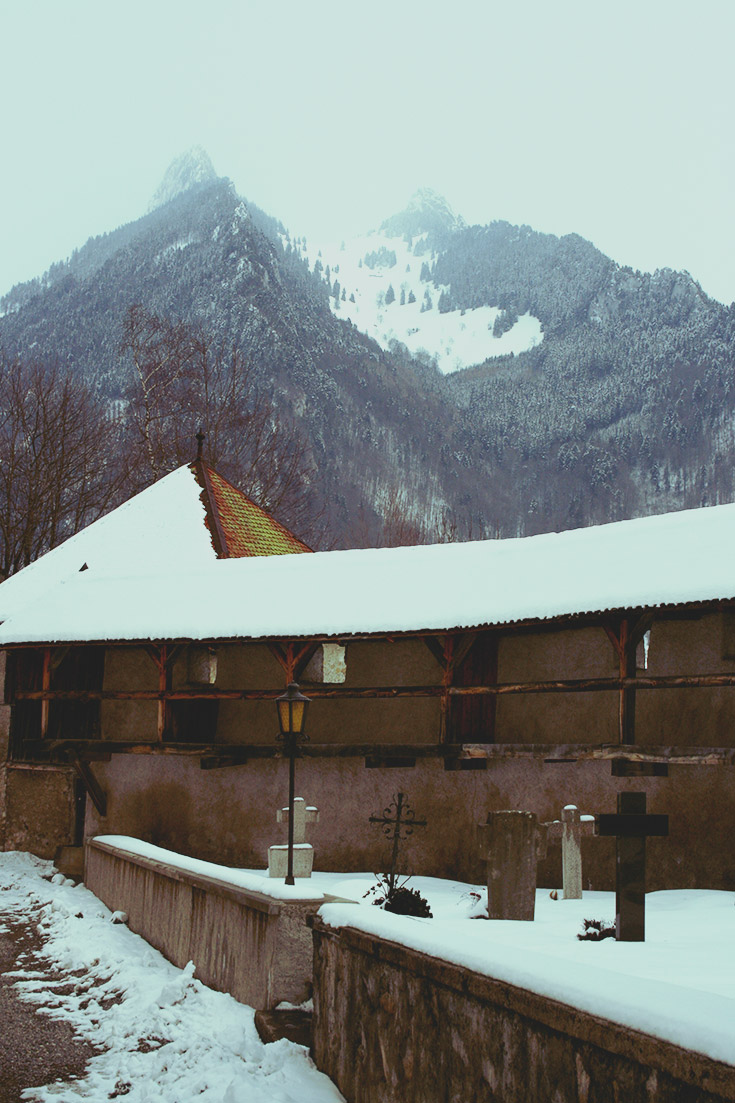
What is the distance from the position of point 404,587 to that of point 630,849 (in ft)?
26.1

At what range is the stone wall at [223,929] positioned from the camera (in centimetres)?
676

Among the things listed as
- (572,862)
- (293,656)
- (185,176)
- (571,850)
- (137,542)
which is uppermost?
(185,176)

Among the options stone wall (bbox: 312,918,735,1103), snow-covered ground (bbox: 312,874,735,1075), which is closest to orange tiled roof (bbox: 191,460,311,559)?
snow-covered ground (bbox: 312,874,735,1075)

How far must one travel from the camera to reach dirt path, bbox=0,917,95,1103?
6340 mm

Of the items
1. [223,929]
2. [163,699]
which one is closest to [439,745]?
[163,699]

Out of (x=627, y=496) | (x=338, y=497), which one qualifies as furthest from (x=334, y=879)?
(x=627, y=496)

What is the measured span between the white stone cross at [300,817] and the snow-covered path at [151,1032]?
2240mm

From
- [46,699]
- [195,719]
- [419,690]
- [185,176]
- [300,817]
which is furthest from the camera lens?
[185,176]

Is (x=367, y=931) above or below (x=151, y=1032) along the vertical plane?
above

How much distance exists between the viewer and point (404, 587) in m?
13.9

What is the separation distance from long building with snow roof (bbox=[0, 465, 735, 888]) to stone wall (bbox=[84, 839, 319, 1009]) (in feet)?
11.5

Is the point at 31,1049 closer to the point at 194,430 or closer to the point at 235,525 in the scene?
the point at 235,525

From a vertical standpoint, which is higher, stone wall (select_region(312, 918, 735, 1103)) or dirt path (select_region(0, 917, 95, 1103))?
stone wall (select_region(312, 918, 735, 1103))

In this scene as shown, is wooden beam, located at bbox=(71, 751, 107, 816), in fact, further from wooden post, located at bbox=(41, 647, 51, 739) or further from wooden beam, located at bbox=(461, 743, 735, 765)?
wooden beam, located at bbox=(461, 743, 735, 765)
